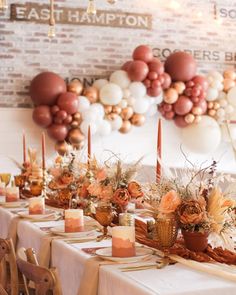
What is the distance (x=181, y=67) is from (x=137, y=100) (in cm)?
82

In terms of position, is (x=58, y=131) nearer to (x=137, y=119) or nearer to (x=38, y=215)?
(x=137, y=119)

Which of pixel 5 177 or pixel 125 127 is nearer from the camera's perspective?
pixel 5 177

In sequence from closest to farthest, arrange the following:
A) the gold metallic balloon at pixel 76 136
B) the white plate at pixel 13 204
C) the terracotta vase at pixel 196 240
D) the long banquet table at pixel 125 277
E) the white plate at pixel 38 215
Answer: the long banquet table at pixel 125 277 < the terracotta vase at pixel 196 240 < the white plate at pixel 38 215 < the white plate at pixel 13 204 < the gold metallic balloon at pixel 76 136

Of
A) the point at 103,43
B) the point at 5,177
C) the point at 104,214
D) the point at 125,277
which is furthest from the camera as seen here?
the point at 103,43

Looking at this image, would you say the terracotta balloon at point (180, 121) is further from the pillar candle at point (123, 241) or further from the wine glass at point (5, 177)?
the pillar candle at point (123, 241)

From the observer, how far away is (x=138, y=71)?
8.37 metres

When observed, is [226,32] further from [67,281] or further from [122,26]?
[67,281]

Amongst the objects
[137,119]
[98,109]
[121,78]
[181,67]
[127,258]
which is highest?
[181,67]

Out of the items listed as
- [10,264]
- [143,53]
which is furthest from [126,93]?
[10,264]

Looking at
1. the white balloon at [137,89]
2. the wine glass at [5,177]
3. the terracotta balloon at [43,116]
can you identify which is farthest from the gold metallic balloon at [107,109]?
the wine glass at [5,177]

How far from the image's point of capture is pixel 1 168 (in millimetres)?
8711

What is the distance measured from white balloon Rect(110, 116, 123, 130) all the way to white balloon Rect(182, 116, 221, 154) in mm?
1129

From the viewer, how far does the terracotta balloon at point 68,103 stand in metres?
8.15

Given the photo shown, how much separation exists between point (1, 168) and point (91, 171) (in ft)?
16.7
